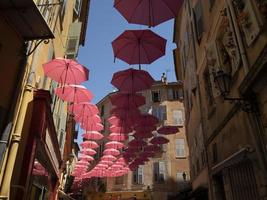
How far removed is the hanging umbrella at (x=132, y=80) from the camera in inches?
429

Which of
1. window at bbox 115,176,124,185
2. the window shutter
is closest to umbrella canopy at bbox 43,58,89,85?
the window shutter

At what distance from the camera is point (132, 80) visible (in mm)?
11203

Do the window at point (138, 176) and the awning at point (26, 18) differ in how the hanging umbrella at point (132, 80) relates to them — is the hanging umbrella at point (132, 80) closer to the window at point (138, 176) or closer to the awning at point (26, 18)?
the awning at point (26, 18)

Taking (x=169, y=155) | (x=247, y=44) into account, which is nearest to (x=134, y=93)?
(x=247, y=44)

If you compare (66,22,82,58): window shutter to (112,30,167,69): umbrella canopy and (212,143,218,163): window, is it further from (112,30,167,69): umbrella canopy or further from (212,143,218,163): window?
(212,143,218,163): window

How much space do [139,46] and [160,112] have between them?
85.4 ft

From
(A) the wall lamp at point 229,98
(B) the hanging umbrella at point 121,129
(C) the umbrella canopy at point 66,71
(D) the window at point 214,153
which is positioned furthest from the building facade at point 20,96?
(B) the hanging umbrella at point 121,129

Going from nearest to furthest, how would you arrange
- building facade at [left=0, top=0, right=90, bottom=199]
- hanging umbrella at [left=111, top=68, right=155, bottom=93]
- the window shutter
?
building facade at [left=0, top=0, right=90, bottom=199]
hanging umbrella at [left=111, top=68, right=155, bottom=93]
the window shutter

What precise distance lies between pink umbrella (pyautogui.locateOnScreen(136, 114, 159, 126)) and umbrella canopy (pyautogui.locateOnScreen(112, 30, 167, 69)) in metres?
5.09

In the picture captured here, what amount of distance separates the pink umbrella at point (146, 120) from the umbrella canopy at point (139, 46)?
201 inches

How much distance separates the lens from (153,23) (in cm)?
808

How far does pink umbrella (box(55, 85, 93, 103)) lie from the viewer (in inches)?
420

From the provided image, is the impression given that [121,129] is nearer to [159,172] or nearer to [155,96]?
[159,172]

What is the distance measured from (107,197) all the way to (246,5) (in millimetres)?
32060
